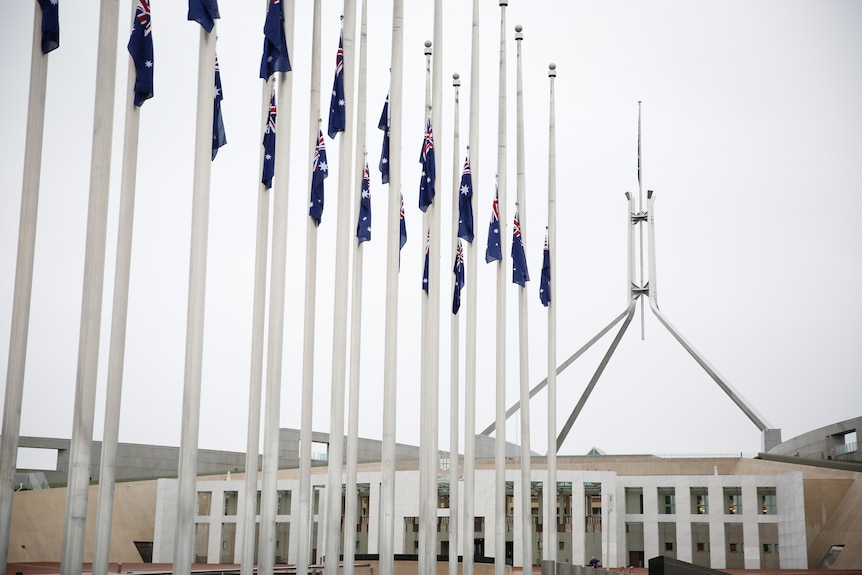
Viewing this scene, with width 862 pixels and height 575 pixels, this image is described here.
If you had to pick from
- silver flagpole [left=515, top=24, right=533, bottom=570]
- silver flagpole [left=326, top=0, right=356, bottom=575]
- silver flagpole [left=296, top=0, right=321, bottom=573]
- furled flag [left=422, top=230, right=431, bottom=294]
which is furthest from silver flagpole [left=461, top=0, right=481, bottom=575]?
silver flagpole [left=296, top=0, right=321, bottom=573]

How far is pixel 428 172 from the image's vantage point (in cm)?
2200

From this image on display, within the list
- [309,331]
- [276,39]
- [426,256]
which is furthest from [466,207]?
[276,39]

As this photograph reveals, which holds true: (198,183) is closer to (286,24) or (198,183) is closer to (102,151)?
(102,151)

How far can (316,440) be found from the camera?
54.5 meters

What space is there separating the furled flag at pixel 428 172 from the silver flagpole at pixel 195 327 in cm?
679

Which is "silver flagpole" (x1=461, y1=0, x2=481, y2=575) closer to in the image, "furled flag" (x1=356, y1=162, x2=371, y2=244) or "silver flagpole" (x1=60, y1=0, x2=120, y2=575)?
"furled flag" (x1=356, y1=162, x2=371, y2=244)

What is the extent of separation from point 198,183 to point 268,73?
3.13 metres

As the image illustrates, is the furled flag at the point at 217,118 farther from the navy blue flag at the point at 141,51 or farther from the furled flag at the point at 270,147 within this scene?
the navy blue flag at the point at 141,51

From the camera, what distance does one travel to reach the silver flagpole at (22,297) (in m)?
14.3

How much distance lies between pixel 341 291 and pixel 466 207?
4.59m

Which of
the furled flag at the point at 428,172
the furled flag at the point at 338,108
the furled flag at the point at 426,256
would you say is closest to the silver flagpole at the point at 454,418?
the furled flag at the point at 426,256

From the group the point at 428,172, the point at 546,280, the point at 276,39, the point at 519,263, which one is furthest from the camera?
the point at 546,280

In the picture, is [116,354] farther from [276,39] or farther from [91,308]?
[276,39]

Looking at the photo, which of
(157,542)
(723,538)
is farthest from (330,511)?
(157,542)
